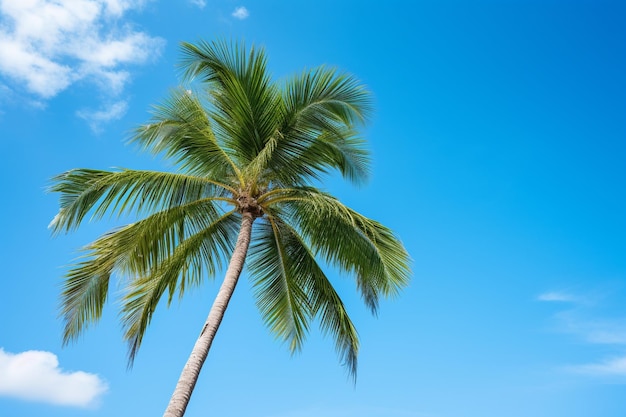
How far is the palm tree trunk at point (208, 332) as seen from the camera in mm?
7949

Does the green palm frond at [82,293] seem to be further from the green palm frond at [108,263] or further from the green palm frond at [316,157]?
the green palm frond at [316,157]

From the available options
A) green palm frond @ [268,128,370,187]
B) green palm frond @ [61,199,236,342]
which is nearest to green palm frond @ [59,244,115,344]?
green palm frond @ [61,199,236,342]

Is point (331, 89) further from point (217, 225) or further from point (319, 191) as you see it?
point (217, 225)

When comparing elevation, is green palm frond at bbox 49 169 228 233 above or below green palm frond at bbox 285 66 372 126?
below

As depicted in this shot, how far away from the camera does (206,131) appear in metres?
10.6

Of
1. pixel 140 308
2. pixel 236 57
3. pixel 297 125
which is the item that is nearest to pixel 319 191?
pixel 297 125

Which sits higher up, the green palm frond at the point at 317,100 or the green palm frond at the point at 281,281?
the green palm frond at the point at 317,100

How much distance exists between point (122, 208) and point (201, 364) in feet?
9.45

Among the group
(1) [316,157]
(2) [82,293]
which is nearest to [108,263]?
(2) [82,293]

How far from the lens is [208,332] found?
885 centimetres

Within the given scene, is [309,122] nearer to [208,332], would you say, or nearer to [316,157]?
[316,157]

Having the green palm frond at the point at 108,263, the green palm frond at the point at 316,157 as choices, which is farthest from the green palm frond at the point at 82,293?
the green palm frond at the point at 316,157

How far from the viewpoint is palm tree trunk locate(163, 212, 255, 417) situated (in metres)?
7.95

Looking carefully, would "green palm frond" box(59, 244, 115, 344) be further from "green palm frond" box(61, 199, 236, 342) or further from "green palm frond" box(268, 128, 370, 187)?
"green palm frond" box(268, 128, 370, 187)
